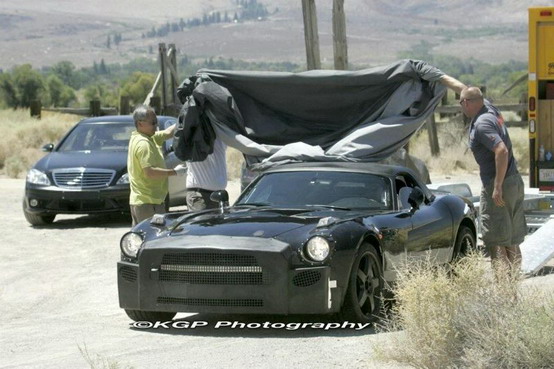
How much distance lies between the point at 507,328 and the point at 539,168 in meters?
10.2

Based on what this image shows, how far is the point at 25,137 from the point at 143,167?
23.5 metres

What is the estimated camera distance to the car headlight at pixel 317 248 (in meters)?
10.4

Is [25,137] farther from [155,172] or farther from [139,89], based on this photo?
[139,89]

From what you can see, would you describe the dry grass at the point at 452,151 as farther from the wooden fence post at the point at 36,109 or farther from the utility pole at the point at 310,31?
the wooden fence post at the point at 36,109

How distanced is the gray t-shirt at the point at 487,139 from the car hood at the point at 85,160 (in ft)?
29.4

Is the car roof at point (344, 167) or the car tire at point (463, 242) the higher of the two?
the car roof at point (344, 167)

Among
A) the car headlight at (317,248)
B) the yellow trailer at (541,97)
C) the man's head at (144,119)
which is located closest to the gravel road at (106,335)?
the car headlight at (317,248)

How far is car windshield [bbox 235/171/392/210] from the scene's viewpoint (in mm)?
11812

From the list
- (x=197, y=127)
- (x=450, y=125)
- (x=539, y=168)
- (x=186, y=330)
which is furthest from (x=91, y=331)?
(x=450, y=125)

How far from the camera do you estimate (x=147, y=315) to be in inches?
439

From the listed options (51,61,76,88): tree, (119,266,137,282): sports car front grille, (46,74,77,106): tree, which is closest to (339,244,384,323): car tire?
(119,266,137,282): sports car front grille

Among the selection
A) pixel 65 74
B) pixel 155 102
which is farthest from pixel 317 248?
pixel 65 74

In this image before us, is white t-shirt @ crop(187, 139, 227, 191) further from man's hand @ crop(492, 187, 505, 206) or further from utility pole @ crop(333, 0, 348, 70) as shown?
utility pole @ crop(333, 0, 348, 70)

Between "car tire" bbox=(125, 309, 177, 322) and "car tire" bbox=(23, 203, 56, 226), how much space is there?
9294 mm
